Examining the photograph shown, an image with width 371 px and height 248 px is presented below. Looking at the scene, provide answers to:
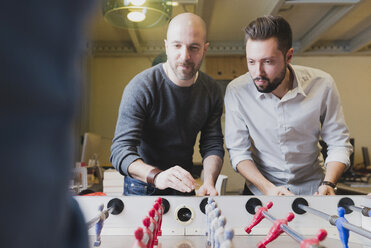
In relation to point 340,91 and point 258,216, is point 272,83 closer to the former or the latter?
point 258,216

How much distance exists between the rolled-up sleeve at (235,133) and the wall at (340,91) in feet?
13.7

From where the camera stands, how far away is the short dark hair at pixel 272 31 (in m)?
1.60

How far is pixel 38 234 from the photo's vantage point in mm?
219

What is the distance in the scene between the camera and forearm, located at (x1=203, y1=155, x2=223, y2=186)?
1564 millimetres

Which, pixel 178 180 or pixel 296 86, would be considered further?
pixel 296 86

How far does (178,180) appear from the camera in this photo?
4.25 feet

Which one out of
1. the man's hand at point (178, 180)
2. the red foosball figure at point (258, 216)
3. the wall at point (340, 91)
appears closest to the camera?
the red foosball figure at point (258, 216)

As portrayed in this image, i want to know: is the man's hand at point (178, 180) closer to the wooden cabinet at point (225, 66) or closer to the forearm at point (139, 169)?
the forearm at point (139, 169)

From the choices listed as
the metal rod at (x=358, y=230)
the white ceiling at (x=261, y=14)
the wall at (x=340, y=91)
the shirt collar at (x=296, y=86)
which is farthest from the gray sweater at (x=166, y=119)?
the wall at (x=340, y=91)

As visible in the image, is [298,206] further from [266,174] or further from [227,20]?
[227,20]

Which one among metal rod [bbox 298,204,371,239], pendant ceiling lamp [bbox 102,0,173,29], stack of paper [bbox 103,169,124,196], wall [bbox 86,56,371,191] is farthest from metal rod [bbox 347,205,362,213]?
wall [bbox 86,56,371,191]

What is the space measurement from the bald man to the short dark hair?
0.23 m

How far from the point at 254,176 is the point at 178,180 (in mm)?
473

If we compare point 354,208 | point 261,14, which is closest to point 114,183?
point 354,208
